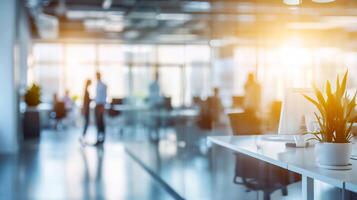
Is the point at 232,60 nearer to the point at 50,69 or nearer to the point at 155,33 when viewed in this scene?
the point at 155,33

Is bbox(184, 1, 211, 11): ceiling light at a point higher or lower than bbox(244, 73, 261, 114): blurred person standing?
higher

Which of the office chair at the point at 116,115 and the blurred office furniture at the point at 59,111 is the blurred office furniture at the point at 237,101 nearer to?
the office chair at the point at 116,115

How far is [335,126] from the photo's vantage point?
2883mm

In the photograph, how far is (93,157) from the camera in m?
10.1

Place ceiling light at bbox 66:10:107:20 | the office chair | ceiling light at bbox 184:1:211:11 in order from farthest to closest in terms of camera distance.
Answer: the office chair < ceiling light at bbox 66:10:107:20 < ceiling light at bbox 184:1:211:11

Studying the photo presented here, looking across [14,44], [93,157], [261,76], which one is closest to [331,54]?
[261,76]

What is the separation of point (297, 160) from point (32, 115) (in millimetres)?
11798

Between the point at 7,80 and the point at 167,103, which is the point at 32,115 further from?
the point at 167,103

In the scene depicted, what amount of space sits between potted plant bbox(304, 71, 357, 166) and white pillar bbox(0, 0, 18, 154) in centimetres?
917

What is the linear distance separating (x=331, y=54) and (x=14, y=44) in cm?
669

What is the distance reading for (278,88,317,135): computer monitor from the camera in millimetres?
3797

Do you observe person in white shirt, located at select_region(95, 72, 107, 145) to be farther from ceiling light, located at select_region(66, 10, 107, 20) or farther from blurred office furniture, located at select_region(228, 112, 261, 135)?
blurred office furniture, located at select_region(228, 112, 261, 135)

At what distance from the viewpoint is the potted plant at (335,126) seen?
112 inches

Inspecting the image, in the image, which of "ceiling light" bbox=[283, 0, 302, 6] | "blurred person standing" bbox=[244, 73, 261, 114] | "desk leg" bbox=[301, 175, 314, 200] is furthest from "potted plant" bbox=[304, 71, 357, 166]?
"blurred person standing" bbox=[244, 73, 261, 114]
